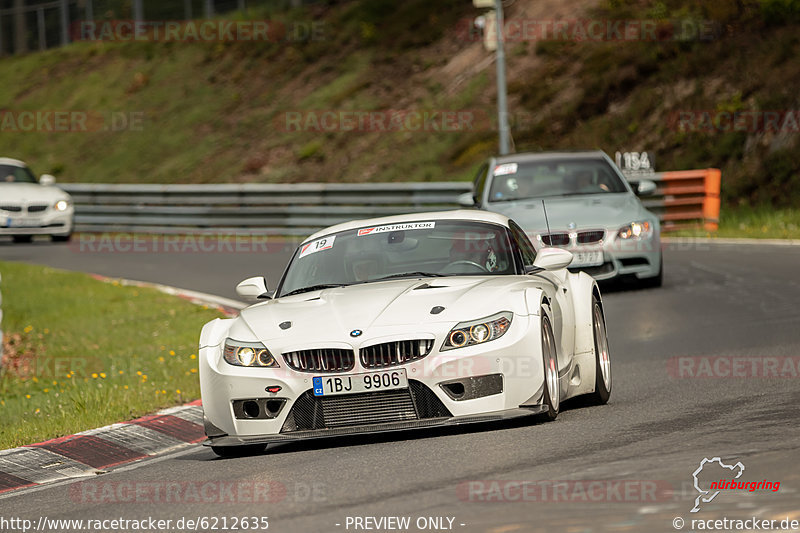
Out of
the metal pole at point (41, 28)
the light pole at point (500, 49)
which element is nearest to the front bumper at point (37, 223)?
the light pole at point (500, 49)

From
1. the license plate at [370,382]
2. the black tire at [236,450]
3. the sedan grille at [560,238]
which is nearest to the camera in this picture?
the license plate at [370,382]

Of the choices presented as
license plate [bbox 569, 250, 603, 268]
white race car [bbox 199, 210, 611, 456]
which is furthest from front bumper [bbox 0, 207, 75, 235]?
white race car [bbox 199, 210, 611, 456]

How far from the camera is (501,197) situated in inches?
659

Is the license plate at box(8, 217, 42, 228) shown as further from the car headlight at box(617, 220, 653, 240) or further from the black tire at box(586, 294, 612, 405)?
the black tire at box(586, 294, 612, 405)

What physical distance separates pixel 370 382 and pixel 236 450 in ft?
3.85

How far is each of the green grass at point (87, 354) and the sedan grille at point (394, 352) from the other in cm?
279

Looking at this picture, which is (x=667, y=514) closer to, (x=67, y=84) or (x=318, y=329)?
(x=318, y=329)

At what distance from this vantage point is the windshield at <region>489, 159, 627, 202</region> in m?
16.8

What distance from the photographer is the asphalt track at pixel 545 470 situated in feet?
18.5

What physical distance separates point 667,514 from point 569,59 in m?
32.2

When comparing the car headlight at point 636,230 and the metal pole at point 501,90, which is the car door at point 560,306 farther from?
the metal pole at point 501,90

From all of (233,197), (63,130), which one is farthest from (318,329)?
(63,130)

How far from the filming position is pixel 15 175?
3078cm

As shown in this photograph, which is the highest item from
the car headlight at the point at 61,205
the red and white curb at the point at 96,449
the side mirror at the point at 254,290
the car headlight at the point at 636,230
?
the side mirror at the point at 254,290
